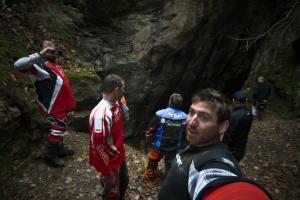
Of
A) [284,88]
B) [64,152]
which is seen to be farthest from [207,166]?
[284,88]

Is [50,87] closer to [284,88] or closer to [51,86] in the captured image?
[51,86]

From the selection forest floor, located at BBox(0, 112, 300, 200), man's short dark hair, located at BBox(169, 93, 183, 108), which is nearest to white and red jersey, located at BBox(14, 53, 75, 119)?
forest floor, located at BBox(0, 112, 300, 200)

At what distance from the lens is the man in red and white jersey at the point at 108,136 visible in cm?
418

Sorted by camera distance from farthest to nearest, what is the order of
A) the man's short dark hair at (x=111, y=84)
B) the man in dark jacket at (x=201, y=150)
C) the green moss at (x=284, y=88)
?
the green moss at (x=284, y=88)
the man's short dark hair at (x=111, y=84)
the man in dark jacket at (x=201, y=150)

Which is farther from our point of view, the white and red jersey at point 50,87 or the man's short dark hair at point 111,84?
the white and red jersey at point 50,87

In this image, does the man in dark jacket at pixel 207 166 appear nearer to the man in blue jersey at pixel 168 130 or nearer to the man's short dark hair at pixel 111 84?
the man's short dark hair at pixel 111 84

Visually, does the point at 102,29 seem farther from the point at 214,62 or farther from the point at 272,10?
the point at 272,10

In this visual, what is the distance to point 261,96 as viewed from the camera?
12.9 meters

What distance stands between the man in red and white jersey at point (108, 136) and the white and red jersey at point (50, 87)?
1572 millimetres

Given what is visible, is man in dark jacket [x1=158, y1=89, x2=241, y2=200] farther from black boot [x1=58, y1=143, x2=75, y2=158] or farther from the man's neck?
black boot [x1=58, y1=143, x2=75, y2=158]

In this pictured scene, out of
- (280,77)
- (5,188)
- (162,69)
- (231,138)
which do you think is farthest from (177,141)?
(280,77)

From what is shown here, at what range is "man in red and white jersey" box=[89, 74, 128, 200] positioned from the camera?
4180mm

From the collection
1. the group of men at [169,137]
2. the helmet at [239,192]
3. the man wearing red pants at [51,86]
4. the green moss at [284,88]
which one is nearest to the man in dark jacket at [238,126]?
the group of men at [169,137]

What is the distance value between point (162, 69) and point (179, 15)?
2456 millimetres
